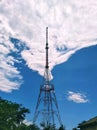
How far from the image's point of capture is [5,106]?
60.6 m

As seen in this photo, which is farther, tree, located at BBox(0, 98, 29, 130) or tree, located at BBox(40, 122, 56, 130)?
tree, located at BBox(40, 122, 56, 130)

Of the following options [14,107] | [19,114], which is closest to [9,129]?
[14,107]

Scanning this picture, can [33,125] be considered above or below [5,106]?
above

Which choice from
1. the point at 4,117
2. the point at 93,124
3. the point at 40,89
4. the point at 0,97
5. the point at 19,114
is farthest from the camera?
the point at 40,89

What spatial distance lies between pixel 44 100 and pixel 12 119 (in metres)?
20.6

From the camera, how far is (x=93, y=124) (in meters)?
47.1

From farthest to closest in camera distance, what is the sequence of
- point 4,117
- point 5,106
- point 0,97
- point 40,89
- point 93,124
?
point 40,89 → point 0,97 → point 5,106 → point 4,117 → point 93,124

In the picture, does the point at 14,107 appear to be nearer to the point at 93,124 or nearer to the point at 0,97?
the point at 0,97

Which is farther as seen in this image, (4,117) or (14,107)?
(14,107)

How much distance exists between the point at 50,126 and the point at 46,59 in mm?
16948

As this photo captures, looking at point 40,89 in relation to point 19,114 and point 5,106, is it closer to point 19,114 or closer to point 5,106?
point 19,114

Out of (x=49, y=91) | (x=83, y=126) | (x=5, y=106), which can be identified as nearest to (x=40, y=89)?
(x=49, y=91)

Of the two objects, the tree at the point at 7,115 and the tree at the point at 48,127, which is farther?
the tree at the point at 48,127

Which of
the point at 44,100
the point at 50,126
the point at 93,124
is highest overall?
the point at 44,100
